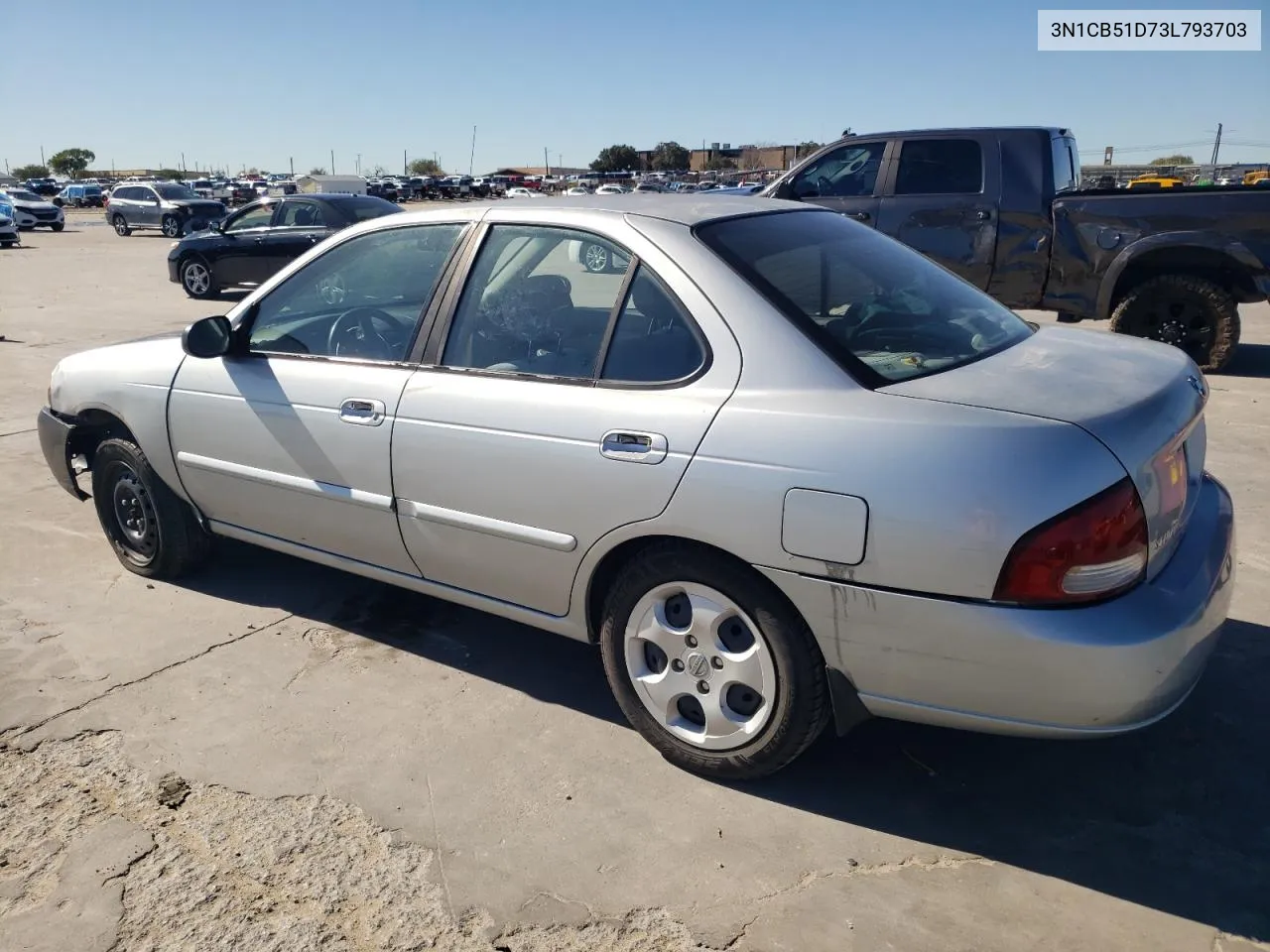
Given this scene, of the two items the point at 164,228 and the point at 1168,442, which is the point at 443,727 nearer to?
the point at 1168,442

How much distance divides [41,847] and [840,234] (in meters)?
3.11

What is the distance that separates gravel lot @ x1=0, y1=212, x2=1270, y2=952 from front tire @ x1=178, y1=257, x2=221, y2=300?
1220cm

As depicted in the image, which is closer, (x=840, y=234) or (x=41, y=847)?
(x=41, y=847)

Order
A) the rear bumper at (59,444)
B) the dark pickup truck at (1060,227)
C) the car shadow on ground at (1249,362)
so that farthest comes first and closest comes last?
the car shadow on ground at (1249,362)
the dark pickup truck at (1060,227)
the rear bumper at (59,444)

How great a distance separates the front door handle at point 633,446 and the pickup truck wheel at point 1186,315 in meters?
6.58

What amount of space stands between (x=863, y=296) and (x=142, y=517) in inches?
131

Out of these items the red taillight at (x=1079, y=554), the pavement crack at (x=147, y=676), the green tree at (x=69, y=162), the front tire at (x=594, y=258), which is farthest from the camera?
the green tree at (x=69, y=162)

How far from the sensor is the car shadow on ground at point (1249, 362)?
846 centimetres

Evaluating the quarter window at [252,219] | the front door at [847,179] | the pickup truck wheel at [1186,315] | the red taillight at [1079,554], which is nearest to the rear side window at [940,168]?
the front door at [847,179]

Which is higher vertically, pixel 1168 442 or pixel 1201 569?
pixel 1168 442

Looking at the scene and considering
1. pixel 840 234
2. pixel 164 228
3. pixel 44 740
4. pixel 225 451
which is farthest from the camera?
pixel 164 228

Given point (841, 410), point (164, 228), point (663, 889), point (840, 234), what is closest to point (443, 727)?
point (663, 889)

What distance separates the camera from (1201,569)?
267 cm

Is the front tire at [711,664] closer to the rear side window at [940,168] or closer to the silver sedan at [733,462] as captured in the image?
the silver sedan at [733,462]
